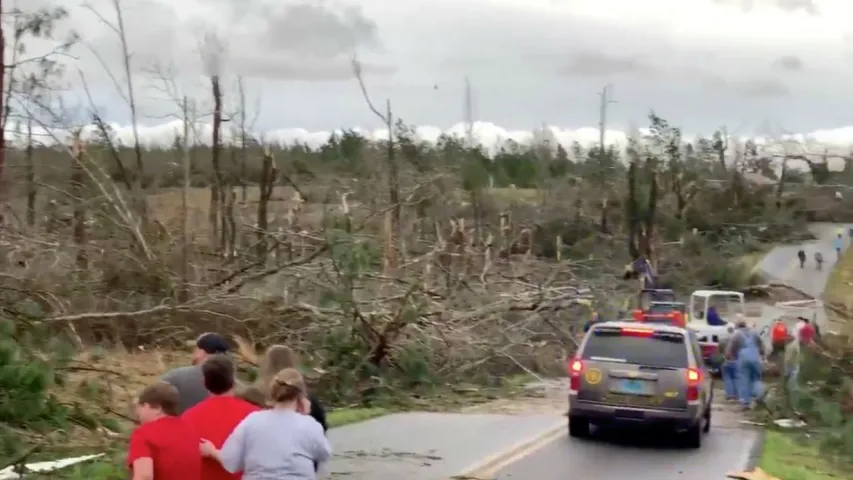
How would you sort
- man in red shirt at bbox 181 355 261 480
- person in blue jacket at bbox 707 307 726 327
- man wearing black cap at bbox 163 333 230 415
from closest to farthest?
man in red shirt at bbox 181 355 261 480
man wearing black cap at bbox 163 333 230 415
person in blue jacket at bbox 707 307 726 327

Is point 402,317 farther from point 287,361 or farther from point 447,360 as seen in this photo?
point 287,361

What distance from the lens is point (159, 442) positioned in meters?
5.33

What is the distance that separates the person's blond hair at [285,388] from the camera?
19.3 ft

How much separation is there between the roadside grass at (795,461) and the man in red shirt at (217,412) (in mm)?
7781

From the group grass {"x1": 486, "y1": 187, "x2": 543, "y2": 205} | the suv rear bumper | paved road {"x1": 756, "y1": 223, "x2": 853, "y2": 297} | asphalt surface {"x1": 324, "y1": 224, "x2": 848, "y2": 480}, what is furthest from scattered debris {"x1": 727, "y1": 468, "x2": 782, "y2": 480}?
grass {"x1": 486, "y1": 187, "x2": 543, "y2": 205}

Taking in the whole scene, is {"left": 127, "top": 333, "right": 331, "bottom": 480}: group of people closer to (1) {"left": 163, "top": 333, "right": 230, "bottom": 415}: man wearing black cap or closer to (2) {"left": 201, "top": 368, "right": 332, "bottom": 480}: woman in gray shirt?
(2) {"left": 201, "top": 368, "right": 332, "bottom": 480}: woman in gray shirt

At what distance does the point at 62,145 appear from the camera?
19531mm

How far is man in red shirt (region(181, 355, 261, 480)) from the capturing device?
19.5 ft

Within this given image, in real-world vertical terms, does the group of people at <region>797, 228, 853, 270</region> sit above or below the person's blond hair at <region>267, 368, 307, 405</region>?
below

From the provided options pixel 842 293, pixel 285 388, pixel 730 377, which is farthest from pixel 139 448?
pixel 842 293

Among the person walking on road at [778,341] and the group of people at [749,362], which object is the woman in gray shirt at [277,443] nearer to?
the group of people at [749,362]

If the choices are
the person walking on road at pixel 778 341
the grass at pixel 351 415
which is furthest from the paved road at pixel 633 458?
the person walking on road at pixel 778 341

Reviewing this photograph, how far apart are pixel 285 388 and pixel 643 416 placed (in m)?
8.65

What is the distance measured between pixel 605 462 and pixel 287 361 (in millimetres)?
7042
